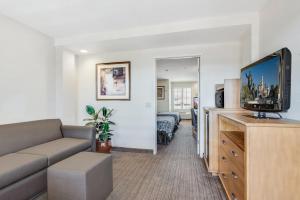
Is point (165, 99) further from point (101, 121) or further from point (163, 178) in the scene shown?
point (163, 178)

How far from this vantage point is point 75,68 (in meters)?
4.06

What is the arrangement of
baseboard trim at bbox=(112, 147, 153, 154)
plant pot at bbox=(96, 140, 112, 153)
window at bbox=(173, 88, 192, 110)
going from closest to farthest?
plant pot at bbox=(96, 140, 112, 153), baseboard trim at bbox=(112, 147, 153, 154), window at bbox=(173, 88, 192, 110)

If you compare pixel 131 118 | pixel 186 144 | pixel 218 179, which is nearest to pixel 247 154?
pixel 218 179

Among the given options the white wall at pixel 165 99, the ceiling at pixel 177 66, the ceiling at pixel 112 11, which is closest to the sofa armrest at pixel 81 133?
the ceiling at pixel 112 11

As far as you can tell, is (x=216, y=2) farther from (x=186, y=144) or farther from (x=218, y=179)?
(x=186, y=144)

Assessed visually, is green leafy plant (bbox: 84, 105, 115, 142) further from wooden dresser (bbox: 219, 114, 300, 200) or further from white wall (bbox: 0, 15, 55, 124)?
wooden dresser (bbox: 219, 114, 300, 200)

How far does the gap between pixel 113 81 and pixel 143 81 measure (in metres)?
0.74

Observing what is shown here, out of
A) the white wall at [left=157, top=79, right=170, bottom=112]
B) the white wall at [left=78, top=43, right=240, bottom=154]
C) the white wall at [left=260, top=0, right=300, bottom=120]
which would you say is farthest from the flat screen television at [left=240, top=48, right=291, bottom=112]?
the white wall at [left=157, top=79, right=170, bottom=112]

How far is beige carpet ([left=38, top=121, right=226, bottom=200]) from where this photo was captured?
2.07 metres

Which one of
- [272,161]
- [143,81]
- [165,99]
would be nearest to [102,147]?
[143,81]

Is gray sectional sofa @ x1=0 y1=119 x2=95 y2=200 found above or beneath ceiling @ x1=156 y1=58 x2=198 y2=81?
beneath

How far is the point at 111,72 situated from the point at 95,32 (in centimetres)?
105

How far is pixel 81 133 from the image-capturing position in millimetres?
2930

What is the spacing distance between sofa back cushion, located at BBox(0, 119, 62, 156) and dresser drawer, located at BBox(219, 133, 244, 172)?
269cm
